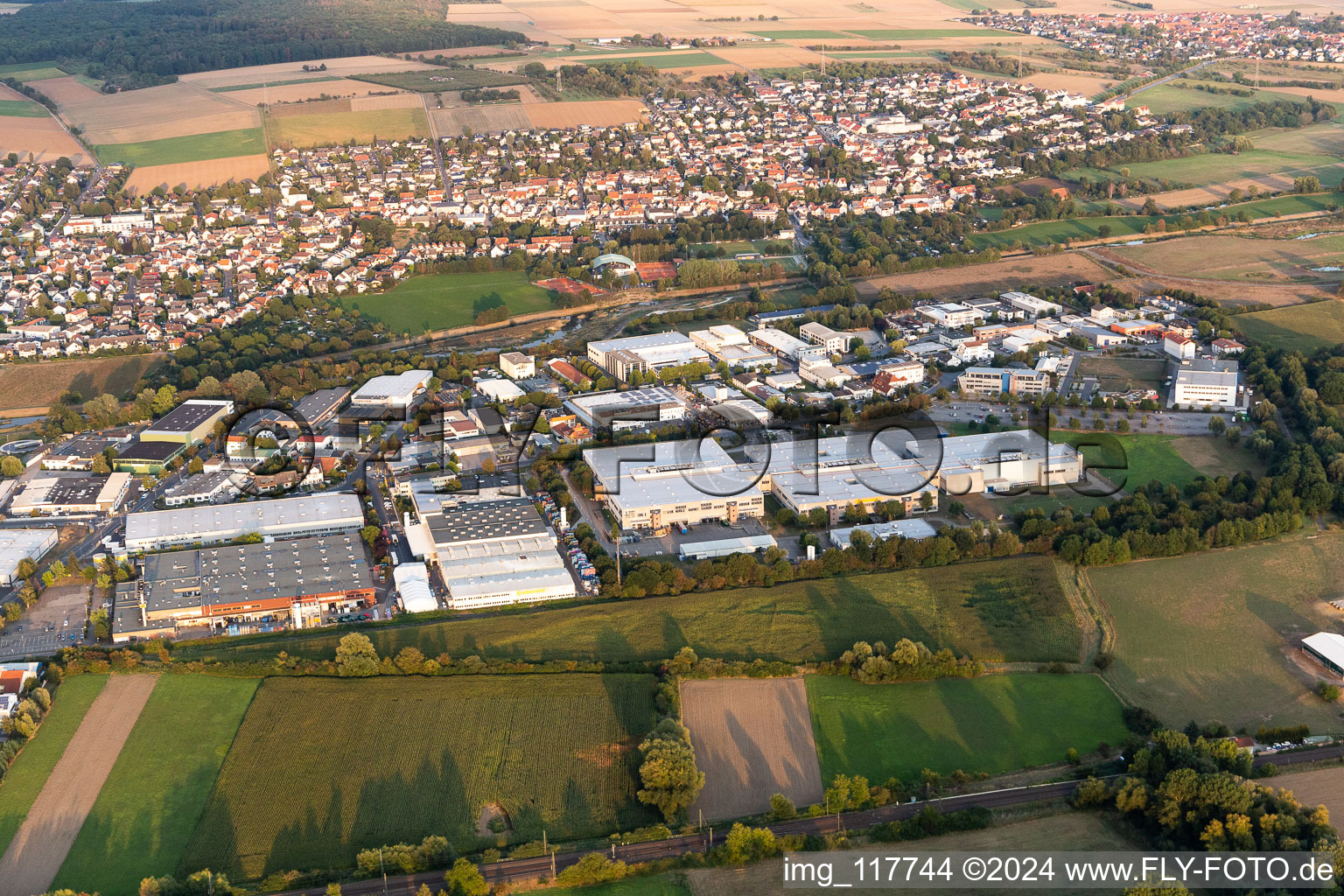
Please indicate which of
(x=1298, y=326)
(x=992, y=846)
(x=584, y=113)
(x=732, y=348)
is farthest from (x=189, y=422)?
(x=584, y=113)

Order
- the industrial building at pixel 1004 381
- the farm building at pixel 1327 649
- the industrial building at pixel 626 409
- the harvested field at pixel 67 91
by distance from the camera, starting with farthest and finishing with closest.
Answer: the harvested field at pixel 67 91 → the industrial building at pixel 1004 381 → the industrial building at pixel 626 409 → the farm building at pixel 1327 649

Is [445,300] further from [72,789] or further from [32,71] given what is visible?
[32,71]

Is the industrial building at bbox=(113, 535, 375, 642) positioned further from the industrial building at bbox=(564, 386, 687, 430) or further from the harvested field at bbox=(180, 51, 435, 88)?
the harvested field at bbox=(180, 51, 435, 88)

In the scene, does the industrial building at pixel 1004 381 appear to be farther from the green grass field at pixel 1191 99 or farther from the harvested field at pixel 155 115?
the harvested field at pixel 155 115

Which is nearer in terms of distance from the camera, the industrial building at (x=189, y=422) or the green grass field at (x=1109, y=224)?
the industrial building at (x=189, y=422)

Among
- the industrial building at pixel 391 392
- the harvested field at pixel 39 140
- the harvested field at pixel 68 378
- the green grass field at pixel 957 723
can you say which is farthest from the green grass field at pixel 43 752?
the harvested field at pixel 39 140

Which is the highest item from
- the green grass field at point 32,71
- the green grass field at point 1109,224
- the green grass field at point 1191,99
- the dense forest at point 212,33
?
the dense forest at point 212,33
